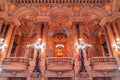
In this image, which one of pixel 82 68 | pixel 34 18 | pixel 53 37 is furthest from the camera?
pixel 53 37

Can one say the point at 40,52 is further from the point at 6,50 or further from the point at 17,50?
the point at 17,50

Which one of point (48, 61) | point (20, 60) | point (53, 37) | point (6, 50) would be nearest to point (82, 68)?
point (48, 61)

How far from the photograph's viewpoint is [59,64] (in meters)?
11.4

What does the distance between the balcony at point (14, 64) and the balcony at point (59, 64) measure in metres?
1.70

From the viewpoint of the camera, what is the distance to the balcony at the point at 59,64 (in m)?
11.2

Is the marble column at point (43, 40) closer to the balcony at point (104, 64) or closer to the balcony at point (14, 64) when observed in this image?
the balcony at point (14, 64)

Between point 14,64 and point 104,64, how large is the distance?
6.43 metres

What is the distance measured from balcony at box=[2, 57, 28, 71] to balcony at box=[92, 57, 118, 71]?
499 centimetres

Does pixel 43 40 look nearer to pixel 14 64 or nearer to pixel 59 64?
pixel 59 64

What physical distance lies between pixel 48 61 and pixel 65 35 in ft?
20.8

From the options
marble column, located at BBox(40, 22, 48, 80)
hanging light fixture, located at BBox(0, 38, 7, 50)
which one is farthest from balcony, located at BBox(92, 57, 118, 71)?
hanging light fixture, located at BBox(0, 38, 7, 50)

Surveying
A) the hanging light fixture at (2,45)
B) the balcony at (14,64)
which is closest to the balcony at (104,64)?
the balcony at (14,64)

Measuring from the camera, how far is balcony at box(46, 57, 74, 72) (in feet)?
36.9

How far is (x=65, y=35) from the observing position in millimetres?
17453
